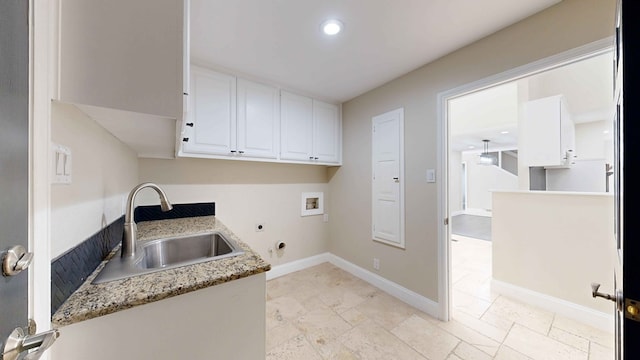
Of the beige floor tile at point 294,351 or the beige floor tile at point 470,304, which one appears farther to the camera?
the beige floor tile at point 470,304

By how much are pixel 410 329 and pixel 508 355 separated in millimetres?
646

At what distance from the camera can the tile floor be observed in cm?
158

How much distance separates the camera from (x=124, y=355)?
0.73 m

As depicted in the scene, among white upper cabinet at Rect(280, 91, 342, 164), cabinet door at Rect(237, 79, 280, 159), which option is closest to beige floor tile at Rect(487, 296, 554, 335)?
white upper cabinet at Rect(280, 91, 342, 164)

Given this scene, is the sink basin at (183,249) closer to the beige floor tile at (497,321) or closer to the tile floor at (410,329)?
the tile floor at (410,329)

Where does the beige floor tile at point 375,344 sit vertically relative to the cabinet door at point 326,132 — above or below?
below

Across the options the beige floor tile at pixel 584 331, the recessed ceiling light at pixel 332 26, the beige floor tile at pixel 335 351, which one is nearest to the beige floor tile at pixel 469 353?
the beige floor tile at pixel 335 351

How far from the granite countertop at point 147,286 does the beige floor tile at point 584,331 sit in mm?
2573

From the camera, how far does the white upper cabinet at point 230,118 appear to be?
2.05m

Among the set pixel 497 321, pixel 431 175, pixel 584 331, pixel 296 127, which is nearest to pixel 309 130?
pixel 296 127

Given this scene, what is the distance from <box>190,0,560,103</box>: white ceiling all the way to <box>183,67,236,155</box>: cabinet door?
5.7 inches

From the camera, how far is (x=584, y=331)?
1.76 m

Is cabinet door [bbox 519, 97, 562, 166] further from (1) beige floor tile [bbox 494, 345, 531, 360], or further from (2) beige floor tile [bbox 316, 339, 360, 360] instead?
(2) beige floor tile [bbox 316, 339, 360, 360]

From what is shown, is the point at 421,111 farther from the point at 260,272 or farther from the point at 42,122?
the point at 42,122
